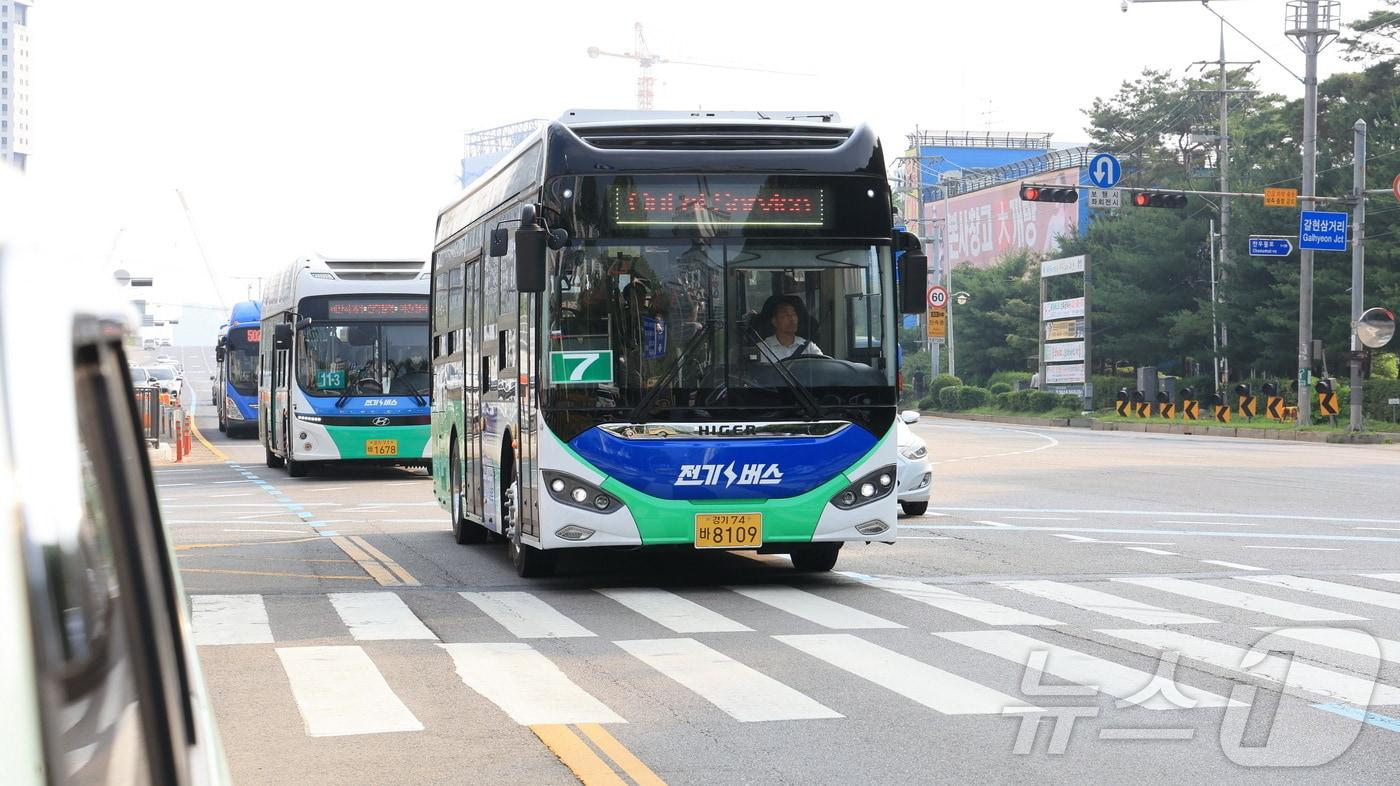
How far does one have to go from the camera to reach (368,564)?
1452 centimetres

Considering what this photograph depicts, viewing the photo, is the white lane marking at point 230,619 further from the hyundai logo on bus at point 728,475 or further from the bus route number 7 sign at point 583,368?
the hyundai logo on bus at point 728,475

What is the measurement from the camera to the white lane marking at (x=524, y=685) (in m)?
7.62

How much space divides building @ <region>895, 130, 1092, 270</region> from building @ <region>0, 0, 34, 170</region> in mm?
68089

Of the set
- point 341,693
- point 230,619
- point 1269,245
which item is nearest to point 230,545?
point 230,619

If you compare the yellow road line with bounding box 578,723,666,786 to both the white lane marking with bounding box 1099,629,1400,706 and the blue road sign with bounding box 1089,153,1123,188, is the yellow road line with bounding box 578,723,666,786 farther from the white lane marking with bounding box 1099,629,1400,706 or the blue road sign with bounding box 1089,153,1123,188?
the blue road sign with bounding box 1089,153,1123,188

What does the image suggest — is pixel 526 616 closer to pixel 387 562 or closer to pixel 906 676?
pixel 906 676

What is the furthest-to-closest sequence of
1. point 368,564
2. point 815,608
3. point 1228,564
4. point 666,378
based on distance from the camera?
point 368,564, point 1228,564, point 666,378, point 815,608

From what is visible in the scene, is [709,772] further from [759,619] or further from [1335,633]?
[1335,633]

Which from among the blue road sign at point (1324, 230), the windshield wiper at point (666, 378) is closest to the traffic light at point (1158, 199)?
the blue road sign at point (1324, 230)

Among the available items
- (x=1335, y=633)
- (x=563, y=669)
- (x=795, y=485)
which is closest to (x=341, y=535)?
(x=795, y=485)

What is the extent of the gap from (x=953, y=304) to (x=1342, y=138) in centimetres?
3360

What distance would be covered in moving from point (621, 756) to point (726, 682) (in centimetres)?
170

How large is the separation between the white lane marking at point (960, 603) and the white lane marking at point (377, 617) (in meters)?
3.30

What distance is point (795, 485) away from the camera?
12266 mm
